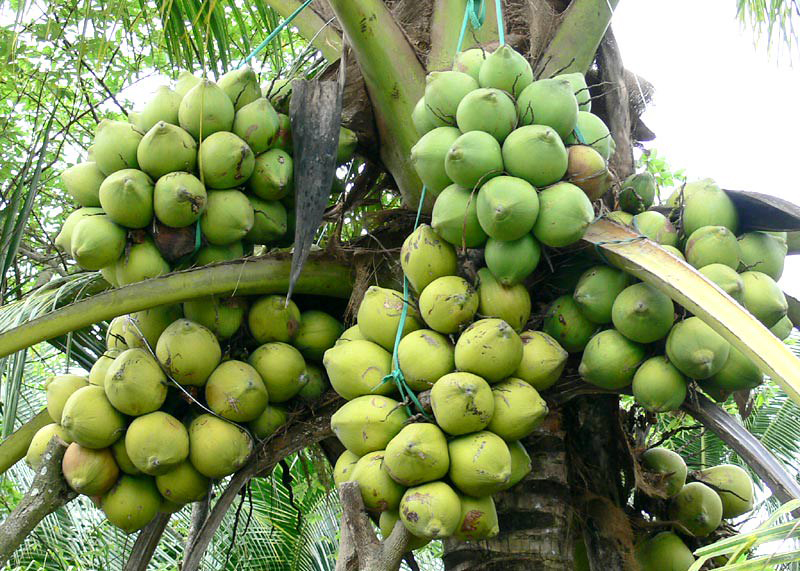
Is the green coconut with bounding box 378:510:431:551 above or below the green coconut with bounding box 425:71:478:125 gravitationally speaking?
below

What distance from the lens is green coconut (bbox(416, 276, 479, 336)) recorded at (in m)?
1.83

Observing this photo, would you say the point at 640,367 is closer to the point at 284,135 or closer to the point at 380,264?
the point at 380,264

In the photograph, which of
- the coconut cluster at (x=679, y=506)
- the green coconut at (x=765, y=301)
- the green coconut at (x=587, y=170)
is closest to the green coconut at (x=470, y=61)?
the green coconut at (x=587, y=170)

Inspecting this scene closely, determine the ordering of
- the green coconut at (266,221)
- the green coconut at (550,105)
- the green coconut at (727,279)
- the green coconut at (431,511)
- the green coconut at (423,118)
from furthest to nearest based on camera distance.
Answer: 1. the green coconut at (266,221)
2. the green coconut at (423,118)
3. the green coconut at (550,105)
4. the green coconut at (727,279)
5. the green coconut at (431,511)

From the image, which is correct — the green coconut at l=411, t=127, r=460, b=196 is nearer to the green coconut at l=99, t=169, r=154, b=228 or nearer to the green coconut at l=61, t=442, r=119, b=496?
the green coconut at l=99, t=169, r=154, b=228

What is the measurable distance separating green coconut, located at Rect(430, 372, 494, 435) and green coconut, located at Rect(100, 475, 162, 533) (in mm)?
749

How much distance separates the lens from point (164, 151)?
6.64 ft

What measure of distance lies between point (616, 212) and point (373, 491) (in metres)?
0.82

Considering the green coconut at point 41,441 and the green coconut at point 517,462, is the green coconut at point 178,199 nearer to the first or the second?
the green coconut at point 41,441

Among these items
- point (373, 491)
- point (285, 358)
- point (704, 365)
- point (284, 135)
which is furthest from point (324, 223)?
point (704, 365)

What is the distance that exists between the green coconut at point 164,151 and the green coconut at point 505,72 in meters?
0.69

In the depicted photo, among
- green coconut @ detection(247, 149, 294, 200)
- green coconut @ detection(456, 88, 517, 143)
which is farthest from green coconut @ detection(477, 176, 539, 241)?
green coconut @ detection(247, 149, 294, 200)

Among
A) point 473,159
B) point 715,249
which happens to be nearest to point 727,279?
point 715,249

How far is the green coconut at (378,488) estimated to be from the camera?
1706 mm
